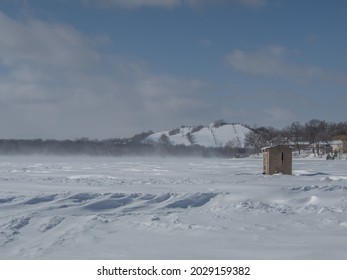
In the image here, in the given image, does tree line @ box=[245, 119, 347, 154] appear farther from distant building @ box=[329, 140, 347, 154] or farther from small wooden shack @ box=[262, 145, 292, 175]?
small wooden shack @ box=[262, 145, 292, 175]

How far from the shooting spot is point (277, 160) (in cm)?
2736

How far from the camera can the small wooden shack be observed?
27219 millimetres

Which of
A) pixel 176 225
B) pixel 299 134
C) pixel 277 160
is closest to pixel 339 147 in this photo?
pixel 299 134

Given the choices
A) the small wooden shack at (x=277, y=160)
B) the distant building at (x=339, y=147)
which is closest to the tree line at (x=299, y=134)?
the distant building at (x=339, y=147)

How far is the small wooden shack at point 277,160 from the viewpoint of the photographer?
2722 cm

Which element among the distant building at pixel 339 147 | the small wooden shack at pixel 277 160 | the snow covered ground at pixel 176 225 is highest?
the distant building at pixel 339 147

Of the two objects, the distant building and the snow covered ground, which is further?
the distant building

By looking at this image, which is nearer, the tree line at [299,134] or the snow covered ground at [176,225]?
the snow covered ground at [176,225]

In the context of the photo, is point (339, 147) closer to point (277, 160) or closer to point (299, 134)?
point (299, 134)

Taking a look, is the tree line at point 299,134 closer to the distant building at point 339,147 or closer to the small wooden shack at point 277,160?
the distant building at point 339,147

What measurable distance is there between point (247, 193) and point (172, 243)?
7079 millimetres

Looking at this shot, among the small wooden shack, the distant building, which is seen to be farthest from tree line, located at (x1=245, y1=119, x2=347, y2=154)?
the small wooden shack

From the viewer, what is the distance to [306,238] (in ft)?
29.5
